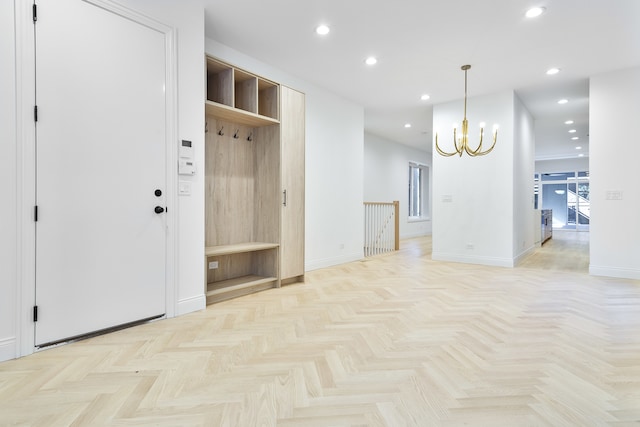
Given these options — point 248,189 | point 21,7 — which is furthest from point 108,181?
point 248,189

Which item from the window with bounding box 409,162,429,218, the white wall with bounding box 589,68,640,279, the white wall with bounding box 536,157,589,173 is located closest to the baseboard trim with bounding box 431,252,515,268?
the white wall with bounding box 589,68,640,279

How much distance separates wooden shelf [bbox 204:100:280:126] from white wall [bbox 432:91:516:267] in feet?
11.5

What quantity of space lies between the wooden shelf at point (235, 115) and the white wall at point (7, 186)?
1.40 meters

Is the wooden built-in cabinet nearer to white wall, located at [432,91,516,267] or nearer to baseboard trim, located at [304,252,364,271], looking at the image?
baseboard trim, located at [304,252,364,271]

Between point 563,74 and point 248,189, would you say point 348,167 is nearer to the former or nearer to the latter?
point 248,189

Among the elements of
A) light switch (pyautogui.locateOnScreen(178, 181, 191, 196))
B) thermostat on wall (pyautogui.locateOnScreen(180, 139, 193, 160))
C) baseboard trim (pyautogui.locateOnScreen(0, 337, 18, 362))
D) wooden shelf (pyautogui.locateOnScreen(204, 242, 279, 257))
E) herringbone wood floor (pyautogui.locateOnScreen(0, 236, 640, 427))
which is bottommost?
herringbone wood floor (pyautogui.locateOnScreen(0, 236, 640, 427))

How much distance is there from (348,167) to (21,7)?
14.6 ft

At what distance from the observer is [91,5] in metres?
2.46

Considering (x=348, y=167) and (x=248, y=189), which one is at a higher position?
(x=348, y=167)

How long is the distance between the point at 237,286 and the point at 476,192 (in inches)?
166

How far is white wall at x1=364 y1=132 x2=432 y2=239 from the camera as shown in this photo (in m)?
8.85

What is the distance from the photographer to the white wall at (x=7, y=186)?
6.81 ft

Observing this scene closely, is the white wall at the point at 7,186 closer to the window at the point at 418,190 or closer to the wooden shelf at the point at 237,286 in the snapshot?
the wooden shelf at the point at 237,286

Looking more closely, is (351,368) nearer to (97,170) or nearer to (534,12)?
(97,170)
